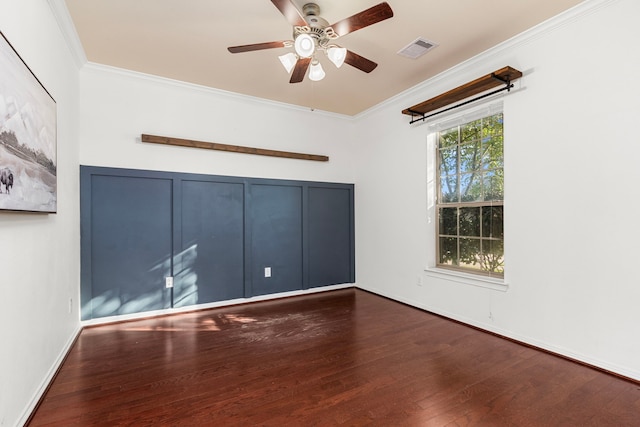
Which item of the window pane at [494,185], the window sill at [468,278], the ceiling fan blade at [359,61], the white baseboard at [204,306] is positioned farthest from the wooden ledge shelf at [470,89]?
the white baseboard at [204,306]

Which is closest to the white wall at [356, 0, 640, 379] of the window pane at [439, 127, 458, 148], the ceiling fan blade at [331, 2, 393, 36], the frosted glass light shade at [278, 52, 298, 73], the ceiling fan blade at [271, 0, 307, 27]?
the window pane at [439, 127, 458, 148]

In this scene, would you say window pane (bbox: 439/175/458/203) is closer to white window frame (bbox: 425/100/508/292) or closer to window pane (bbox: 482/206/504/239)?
white window frame (bbox: 425/100/508/292)

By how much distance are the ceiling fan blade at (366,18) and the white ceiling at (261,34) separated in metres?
0.44

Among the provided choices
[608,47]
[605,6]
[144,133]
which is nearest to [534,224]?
[608,47]

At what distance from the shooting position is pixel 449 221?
3.80 m

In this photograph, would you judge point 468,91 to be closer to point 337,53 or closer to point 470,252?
point 337,53

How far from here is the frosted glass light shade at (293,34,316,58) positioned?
2248 mm

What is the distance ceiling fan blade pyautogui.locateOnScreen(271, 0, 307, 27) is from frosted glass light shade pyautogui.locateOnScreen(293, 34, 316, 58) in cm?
8

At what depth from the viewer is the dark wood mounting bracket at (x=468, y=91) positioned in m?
2.87

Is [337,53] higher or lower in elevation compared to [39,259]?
higher

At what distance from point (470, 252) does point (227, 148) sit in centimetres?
334

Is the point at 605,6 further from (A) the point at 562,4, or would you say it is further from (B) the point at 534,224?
(B) the point at 534,224

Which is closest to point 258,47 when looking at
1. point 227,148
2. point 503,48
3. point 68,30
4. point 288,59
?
point 288,59

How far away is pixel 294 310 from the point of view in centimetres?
395
